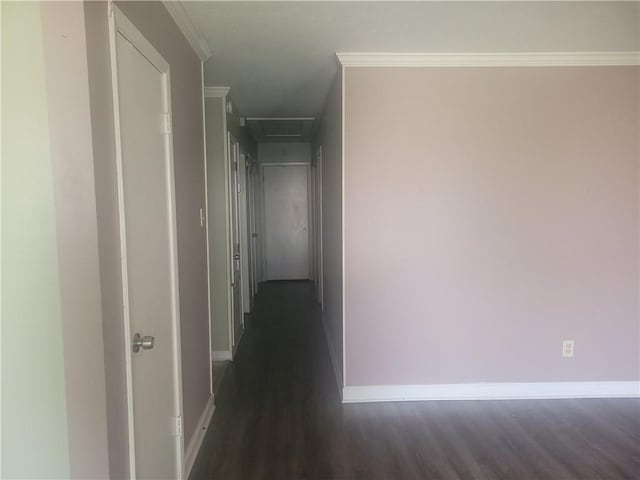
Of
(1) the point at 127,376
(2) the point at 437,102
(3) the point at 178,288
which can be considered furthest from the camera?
(2) the point at 437,102

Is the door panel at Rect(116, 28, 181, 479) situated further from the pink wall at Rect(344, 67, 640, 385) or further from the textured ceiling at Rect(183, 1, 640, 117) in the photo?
the pink wall at Rect(344, 67, 640, 385)

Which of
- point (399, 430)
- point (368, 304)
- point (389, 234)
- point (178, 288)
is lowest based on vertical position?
point (399, 430)

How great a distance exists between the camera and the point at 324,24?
6.77 feet

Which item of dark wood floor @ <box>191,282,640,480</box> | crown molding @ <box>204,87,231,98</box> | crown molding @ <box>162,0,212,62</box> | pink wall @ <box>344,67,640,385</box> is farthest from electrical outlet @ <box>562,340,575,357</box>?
crown molding @ <box>204,87,231,98</box>

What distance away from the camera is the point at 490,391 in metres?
2.72

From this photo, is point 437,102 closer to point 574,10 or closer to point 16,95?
point 574,10

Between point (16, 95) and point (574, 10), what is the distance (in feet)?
7.91

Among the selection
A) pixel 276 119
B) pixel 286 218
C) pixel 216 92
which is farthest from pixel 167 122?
pixel 286 218

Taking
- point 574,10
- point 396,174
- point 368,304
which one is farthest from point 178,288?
point 574,10

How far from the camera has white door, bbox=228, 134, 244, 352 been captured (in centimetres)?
361

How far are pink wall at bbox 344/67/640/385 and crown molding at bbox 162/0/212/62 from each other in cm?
90

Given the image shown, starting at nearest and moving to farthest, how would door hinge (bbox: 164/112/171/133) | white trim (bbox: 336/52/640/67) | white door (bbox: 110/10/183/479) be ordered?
white door (bbox: 110/10/183/479) → door hinge (bbox: 164/112/171/133) → white trim (bbox: 336/52/640/67)

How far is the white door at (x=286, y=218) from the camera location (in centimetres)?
665

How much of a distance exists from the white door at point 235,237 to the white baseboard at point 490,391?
4.82 feet
